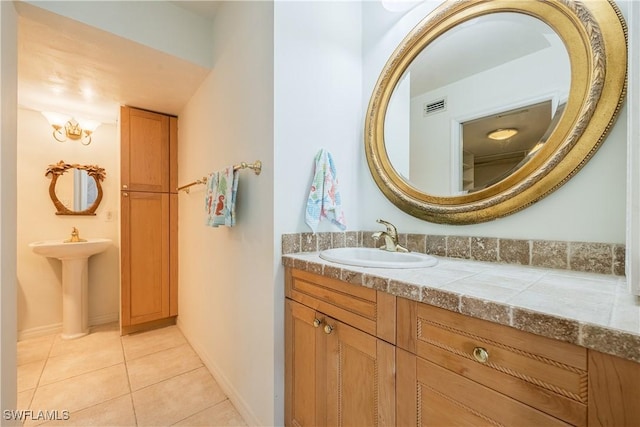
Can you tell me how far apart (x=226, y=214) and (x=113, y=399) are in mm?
1327

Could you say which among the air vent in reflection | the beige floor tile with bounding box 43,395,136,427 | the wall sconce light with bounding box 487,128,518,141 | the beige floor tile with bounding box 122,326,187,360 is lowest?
the beige floor tile with bounding box 122,326,187,360

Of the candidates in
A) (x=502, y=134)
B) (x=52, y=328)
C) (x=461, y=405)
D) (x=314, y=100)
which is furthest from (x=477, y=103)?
(x=52, y=328)

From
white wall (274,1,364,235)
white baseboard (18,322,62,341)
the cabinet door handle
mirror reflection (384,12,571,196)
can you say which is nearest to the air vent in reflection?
mirror reflection (384,12,571,196)

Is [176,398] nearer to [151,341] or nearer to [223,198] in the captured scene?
[151,341]

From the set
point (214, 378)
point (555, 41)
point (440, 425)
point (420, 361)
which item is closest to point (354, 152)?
point (555, 41)

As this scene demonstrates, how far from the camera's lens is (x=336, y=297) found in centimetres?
95

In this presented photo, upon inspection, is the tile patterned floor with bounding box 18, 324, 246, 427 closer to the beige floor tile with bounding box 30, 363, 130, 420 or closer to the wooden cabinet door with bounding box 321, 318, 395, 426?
the beige floor tile with bounding box 30, 363, 130, 420

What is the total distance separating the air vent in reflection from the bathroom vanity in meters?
0.74

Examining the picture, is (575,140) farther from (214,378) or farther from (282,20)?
(214,378)

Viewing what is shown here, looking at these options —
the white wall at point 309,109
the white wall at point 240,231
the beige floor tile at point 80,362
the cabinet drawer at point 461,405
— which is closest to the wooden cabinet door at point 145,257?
the beige floor tile at point 80,362

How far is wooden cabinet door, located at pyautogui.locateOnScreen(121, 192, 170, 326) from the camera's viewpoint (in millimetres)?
2307

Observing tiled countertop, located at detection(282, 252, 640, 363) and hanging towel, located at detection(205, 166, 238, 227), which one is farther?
hanging towel, located at detection(205, 166, 238, 227)

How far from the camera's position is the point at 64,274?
2332mm

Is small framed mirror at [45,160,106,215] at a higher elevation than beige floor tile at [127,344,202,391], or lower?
higher
